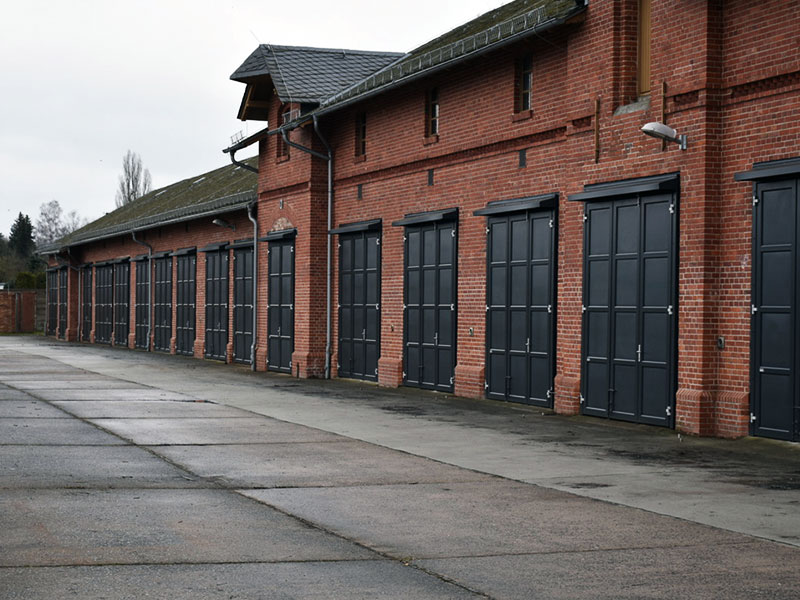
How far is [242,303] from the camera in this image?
30.3 m

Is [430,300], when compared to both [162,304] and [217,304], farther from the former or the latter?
[162,304]

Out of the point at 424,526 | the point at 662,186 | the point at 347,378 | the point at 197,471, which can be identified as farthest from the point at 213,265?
the point at 424,526

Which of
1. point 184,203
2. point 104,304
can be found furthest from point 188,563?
point 104,304

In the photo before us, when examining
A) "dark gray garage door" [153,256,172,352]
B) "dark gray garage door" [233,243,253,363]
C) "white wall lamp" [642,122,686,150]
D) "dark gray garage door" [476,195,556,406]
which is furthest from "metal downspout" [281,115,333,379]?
"dark gray garage door" [153,256,172,352]

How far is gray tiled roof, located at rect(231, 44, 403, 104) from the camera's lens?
996 inches

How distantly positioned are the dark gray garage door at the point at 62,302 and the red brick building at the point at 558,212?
2729cm

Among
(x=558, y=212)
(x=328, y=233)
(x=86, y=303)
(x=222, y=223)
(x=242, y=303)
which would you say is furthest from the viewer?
(x=86, y=303)

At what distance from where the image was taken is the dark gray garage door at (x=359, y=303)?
23.0 metres

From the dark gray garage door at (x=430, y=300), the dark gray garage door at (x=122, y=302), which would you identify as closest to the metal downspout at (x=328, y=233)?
the dark gray garage door at (x=430, y=300)

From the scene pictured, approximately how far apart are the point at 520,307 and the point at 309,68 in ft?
34.3

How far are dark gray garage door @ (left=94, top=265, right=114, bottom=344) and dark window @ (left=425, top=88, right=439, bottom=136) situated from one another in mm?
26424

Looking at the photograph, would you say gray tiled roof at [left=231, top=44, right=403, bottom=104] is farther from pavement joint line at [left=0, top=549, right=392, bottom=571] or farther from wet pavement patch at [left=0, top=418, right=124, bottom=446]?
pavement joint line at [left=0, top=549, right=392, bottom=571]

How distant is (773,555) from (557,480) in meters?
3.37

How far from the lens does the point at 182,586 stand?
6184 millimetres
